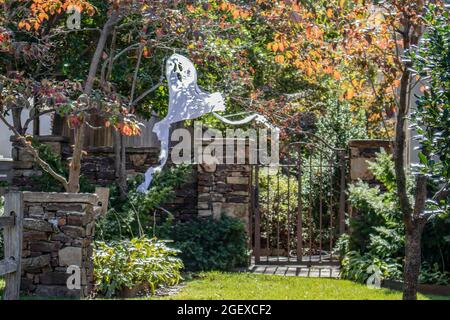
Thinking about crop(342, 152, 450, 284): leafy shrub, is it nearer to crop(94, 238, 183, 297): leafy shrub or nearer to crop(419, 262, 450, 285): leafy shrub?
crop(419, 262, 450, 285): leafy shrub

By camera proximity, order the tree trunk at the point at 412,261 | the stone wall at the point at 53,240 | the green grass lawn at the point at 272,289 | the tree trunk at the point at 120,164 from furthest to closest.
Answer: the tree trunk at the point at 120,164 → the green grass lawn at the point at 272,289 → the stone wall at the point at 53,240 → the tree trunk at the point at 412,261

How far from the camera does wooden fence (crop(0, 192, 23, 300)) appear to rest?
6.90m

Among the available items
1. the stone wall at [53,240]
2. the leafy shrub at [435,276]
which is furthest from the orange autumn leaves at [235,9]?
the leafy shrub at [435,276]

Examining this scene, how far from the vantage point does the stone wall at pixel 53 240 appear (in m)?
7.93

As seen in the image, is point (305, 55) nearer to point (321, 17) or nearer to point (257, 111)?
point (321, 17)

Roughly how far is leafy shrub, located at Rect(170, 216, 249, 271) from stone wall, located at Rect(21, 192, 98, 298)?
2692 millimetres

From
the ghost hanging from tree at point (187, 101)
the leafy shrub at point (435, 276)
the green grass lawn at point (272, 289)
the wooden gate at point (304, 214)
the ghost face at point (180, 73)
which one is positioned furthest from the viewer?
the wooden gate at point (304, 214)

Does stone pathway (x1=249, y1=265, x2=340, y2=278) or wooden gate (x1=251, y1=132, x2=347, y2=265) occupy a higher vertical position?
wooden gate (x1=251, y1=132, x2=347, y2=265)

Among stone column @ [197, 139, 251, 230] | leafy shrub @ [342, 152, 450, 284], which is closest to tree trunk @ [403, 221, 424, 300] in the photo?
leafy shrub @ [342, 152, 450, 284]

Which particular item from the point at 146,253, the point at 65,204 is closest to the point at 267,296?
the point at 146,253

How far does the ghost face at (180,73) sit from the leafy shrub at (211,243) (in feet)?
6.58

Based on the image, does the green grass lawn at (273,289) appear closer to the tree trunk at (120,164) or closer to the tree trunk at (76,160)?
the tree trunk at (76,160)

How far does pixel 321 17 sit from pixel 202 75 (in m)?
3.36

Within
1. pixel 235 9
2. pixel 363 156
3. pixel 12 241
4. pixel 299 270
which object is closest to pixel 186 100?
pixel 235 9
